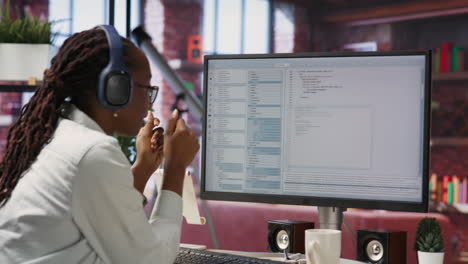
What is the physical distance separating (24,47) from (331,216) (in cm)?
99

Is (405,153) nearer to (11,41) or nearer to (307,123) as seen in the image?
(307,123)

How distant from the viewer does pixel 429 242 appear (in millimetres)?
1319

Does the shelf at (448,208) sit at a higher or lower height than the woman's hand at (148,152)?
lower

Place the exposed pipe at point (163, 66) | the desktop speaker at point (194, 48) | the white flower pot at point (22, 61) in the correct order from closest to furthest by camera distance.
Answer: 1. the white flower pot at point (22, 61)
2. the exposed pipe at point (163, 66)
3. the desktop speaker at point (194, 48)

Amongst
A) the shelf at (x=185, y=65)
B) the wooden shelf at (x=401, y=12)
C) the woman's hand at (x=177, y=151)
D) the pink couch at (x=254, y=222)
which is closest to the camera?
the woman's hand at (x=177, y=151)

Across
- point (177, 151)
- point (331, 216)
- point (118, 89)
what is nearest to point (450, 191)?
point (331, 216)

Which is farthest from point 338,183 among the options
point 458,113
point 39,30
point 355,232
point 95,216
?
point 458,113

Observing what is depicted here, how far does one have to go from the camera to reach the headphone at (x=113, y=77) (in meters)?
1.06

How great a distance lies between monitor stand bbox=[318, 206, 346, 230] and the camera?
4.72 ft

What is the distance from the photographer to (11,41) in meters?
1.89

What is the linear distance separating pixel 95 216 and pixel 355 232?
0.66 metres

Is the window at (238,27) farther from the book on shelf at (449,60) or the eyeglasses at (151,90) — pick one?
the eyeglasses at (151,90)

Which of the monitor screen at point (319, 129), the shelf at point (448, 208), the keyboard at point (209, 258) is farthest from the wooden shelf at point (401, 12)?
the keyboard at point (209, 258)

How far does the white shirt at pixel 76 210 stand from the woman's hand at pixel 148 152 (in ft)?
1.13
